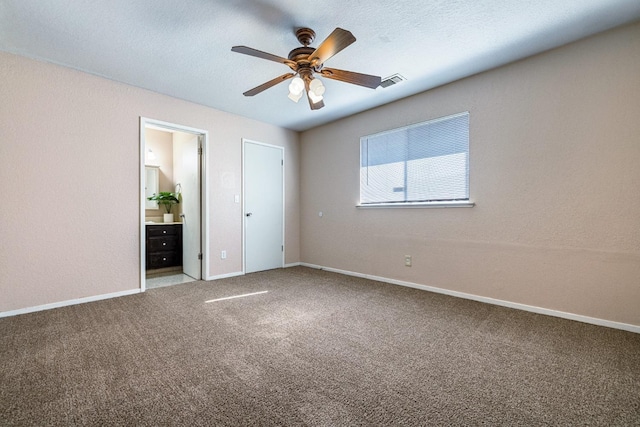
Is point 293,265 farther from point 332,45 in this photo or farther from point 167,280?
point 332,45

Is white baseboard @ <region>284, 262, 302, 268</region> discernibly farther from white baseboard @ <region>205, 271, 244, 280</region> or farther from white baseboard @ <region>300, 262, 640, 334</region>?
white baseboard @ <region>300, 262, 640, 334</region>

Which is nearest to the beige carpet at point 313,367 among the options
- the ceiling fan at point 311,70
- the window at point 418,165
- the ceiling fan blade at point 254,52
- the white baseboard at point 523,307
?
the white baseboard at point 523,307

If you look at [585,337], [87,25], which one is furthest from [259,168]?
[585,337]

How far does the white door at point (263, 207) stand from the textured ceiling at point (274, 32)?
5.04 feet

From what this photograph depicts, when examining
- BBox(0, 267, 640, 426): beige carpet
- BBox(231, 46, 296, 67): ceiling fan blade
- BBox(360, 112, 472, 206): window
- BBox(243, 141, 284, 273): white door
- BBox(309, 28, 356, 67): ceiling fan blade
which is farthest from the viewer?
BBox(243, 141, 284, 273): white door

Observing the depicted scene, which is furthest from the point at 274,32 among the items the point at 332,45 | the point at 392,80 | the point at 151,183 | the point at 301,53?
the point at 151,183

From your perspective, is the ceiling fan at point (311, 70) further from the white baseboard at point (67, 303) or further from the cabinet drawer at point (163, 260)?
the cabinet drawer at point (163, 260)

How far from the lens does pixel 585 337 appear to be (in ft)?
7.15

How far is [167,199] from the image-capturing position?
4961 millimetres

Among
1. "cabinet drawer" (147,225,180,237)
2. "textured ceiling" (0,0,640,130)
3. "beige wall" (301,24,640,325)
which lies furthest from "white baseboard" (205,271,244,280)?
"textured ceiling" (0,0,640,130)

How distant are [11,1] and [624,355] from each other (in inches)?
194

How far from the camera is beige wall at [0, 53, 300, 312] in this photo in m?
2.69

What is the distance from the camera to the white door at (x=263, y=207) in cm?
452

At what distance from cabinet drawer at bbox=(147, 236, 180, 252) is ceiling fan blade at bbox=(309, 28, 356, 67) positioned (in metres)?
3.87
